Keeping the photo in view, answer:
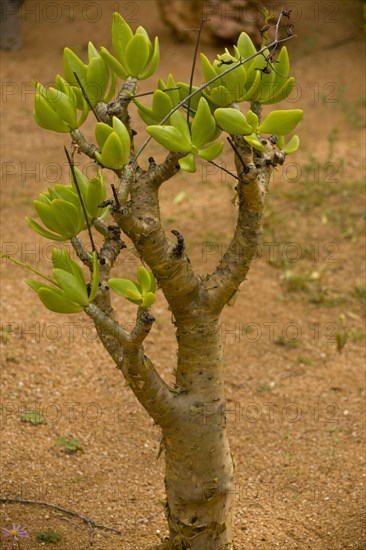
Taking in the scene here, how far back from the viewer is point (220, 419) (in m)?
2.16

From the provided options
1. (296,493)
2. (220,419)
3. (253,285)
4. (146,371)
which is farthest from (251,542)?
(253,285)

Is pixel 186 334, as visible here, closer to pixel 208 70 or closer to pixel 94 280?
pixel 94 280

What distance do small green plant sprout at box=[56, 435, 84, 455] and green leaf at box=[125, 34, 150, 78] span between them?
4.96 feet

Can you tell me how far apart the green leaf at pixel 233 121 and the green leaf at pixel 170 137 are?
85mm

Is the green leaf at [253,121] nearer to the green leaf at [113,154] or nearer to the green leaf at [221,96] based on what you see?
the green leaf at [221,96]

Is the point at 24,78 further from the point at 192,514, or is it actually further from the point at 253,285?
the point at 192,514

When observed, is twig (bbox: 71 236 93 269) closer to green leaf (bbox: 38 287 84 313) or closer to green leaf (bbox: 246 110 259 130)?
green leaf (bbox: 38 287 84 313)

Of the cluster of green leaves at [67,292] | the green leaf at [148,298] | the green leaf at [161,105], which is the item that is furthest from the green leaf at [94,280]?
the green leaf at [161,105]

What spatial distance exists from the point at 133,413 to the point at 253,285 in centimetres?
123

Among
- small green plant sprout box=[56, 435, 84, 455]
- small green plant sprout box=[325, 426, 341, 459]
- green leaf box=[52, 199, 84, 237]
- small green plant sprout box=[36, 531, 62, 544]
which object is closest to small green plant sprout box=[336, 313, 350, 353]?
small green plant sprout box=[325, 426, 341, 459]

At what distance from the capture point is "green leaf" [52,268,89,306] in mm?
1715

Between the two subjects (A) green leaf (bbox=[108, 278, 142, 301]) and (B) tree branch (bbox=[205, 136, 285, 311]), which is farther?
(B) tree branch (bbox=[205, 136, 285, 311])

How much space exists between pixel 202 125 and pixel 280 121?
0.16 metres

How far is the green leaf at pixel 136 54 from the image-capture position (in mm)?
1833
